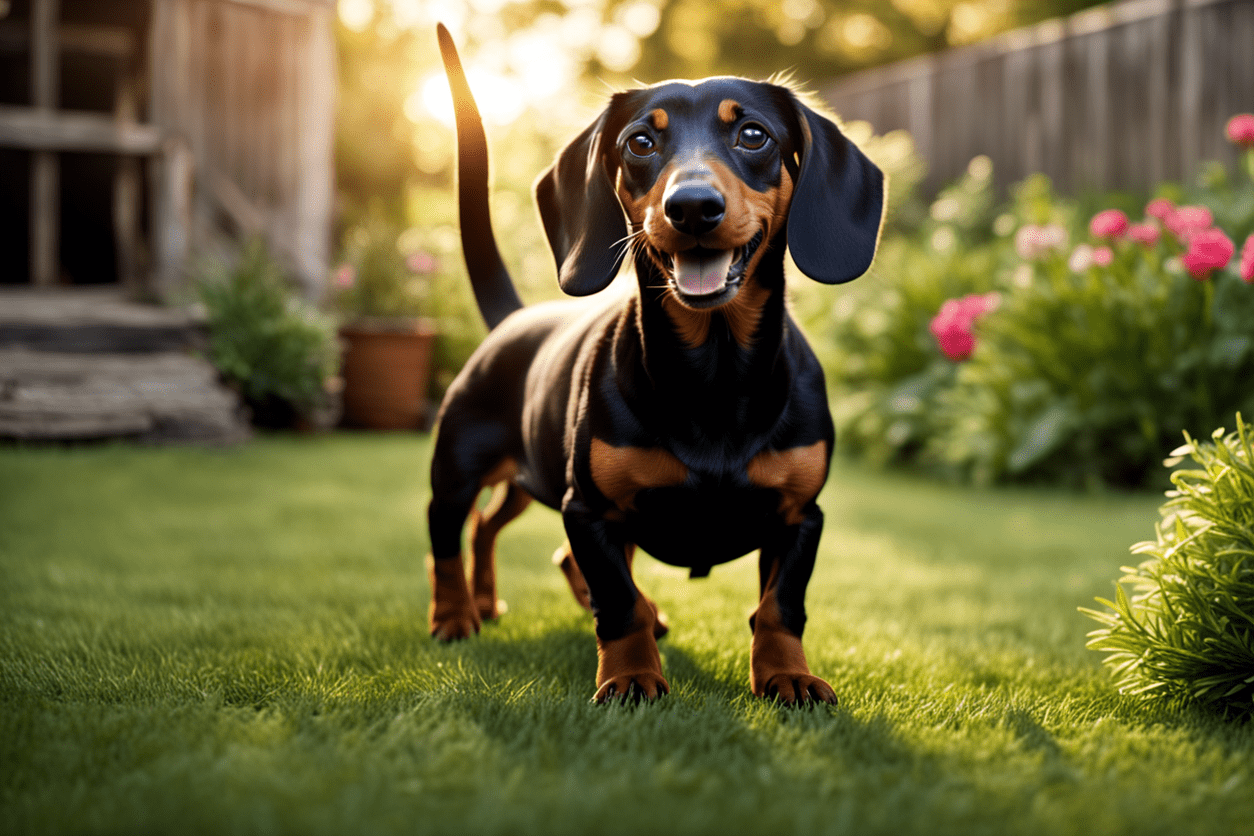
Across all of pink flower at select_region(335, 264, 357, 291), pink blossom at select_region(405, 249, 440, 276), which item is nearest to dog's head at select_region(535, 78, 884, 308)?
pink flower at select_region(335, 264, 357, 291)

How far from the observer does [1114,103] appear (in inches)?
315

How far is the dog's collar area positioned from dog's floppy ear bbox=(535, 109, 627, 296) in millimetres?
211

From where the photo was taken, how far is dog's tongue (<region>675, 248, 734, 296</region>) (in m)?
1.98

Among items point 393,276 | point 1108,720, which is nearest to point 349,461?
point 393,276

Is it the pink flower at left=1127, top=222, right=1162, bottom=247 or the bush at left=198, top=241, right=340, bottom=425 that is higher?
the pink flower at left=1127, top=222, right=1162, bottom=247

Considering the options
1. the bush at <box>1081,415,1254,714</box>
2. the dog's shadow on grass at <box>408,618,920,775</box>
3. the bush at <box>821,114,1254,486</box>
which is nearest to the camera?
the dog's shadow on grass at <box>408,618,920,775</box>

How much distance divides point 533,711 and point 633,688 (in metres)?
0.22

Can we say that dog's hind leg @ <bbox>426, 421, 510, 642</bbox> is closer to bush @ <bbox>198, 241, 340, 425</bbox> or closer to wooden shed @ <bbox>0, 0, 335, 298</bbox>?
bush @ <bbox>198, 241, 340, 425</bbox>

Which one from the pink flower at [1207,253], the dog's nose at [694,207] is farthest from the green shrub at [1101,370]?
the dog's nose at [694,207]

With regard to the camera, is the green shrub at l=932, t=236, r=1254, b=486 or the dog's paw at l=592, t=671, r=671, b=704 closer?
the dog's paw at l=592, t=671, r=671, b=704

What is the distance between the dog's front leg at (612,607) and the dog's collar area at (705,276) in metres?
0.53

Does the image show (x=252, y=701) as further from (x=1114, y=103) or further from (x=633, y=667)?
(x=1114, y=103)

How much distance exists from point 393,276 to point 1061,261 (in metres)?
6.36

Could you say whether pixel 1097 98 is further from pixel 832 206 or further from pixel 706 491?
pixel 706 491
